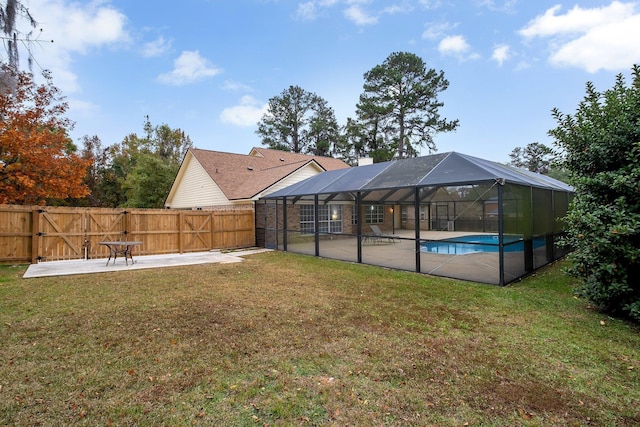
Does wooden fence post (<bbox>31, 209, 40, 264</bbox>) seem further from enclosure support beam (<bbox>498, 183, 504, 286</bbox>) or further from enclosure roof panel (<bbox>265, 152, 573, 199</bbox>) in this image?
enclosure support beam (<bbox>498, 183, 504, 286</bbox>)

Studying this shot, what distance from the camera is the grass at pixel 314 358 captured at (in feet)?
7.91

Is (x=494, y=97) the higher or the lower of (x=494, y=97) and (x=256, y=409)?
the higher

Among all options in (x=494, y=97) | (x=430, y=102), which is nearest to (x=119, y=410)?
(x=494, y=97)

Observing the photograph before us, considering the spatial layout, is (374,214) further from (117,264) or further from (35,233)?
(35,233)

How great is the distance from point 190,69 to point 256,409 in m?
19.0

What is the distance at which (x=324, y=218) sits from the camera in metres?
13.6

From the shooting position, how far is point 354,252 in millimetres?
10039

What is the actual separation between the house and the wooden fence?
142 centimetres

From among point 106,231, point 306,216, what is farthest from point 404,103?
point 106,231

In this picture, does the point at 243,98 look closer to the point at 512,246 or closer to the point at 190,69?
the point at 190,69

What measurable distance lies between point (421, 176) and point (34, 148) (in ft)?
47.1

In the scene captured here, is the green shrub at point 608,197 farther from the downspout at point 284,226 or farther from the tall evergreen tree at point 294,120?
the tall evergreen tree at point 294,120

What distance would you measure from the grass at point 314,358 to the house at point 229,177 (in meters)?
8.66

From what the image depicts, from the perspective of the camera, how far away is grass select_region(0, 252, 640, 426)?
2410 millimetres
